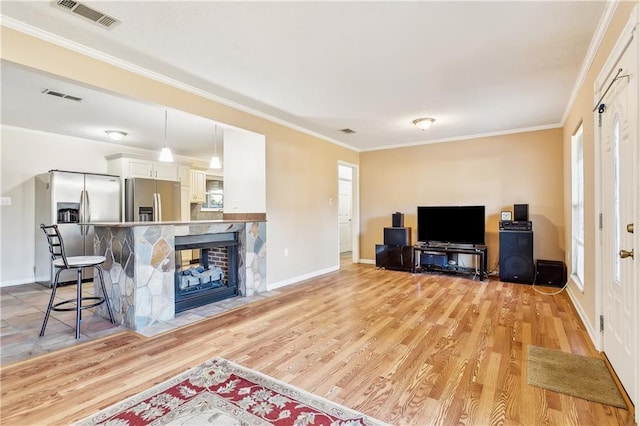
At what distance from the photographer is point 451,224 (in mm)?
5539

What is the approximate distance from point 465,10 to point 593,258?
2427mm

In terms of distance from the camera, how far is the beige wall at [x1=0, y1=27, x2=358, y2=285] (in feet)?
8.83

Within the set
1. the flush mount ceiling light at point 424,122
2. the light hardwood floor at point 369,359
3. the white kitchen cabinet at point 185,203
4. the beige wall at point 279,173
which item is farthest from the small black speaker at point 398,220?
the white kitchen cabinet at point 185,203

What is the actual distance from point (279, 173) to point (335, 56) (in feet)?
7.45

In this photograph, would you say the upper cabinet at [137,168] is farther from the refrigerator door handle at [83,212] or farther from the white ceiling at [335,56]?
the white ceiling at [335,56]

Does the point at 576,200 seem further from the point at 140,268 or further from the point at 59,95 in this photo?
the point at 59,95

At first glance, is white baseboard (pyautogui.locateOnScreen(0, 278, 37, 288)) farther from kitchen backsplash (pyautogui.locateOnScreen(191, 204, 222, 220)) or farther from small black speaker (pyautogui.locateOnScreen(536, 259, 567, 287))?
small black speaker (pyautogui.locateOnScreen(536, 259, 567, 287))

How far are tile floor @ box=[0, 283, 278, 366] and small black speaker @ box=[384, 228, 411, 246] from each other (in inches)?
106

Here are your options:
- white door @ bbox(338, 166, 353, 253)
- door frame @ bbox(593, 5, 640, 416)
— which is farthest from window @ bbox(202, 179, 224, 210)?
door frame @ bbox(593, 5, 640, 416)

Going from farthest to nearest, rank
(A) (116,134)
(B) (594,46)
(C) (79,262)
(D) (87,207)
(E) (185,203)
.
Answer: (E) (185,203), (D) (87,207), (A) (116,134), (C) (79,262), (B) (594,46)

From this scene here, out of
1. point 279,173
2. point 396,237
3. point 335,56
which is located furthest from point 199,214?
point 335,56

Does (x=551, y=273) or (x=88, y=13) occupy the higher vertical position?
(x=88, y=13)

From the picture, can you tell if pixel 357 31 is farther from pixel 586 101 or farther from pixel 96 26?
pixel 586 101

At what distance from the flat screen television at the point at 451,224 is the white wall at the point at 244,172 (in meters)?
3.13
